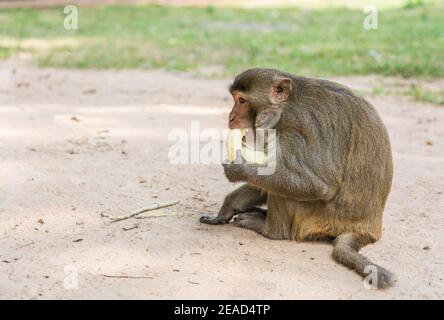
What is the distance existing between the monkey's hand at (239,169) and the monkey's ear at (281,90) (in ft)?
1.65

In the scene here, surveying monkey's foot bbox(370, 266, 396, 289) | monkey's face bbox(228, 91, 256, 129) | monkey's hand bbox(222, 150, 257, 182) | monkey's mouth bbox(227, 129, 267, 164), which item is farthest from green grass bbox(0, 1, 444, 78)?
monkey's foot bbox(370, 266, 396, 289)

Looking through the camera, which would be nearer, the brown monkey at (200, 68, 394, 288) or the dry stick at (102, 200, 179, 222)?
the brown monkey at (200, 68, 394, 288)

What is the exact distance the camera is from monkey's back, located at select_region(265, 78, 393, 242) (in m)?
5.39

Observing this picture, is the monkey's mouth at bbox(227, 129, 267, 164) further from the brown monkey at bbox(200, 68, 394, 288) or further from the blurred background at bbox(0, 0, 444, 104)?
the blurred background at bbox(0, 0, 444, 104)

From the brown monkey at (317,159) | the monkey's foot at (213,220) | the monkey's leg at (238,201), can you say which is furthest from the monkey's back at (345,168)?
the monkey's foot at (213,220)

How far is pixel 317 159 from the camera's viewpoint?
536 cm

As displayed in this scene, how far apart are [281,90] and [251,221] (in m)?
1.13

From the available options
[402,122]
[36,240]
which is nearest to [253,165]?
[36,240]

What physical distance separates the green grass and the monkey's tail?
698cm

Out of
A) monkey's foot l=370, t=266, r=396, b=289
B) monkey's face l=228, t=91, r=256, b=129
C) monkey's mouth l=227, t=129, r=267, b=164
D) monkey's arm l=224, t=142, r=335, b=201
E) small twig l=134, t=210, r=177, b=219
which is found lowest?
monkey's foot l=370, t=266, r=396, b=289

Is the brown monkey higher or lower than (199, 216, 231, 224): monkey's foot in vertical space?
higher

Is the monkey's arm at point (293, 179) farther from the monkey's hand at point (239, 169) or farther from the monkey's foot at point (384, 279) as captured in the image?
the monkey's foot at point (384, 279)

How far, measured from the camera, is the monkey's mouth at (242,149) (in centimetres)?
548

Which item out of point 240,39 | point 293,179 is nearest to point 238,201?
point 293,179
